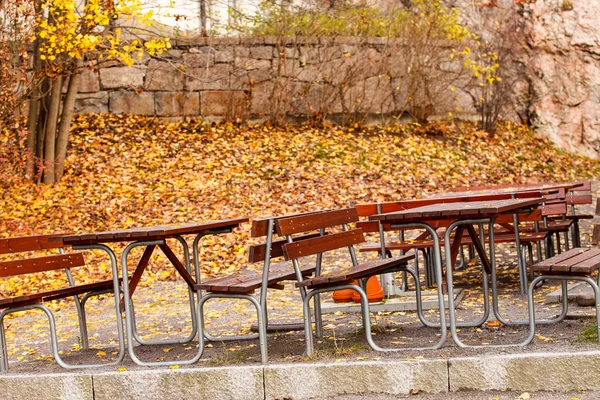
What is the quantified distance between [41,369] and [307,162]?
8689 mm

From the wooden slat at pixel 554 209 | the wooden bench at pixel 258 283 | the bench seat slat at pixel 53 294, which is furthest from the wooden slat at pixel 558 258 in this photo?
the bench seat slat at pixel 53 294

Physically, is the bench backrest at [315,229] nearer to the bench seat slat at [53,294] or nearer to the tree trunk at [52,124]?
the bench seat slat at [53,294]

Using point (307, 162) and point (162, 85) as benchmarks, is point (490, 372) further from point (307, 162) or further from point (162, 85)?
point (162, 85)

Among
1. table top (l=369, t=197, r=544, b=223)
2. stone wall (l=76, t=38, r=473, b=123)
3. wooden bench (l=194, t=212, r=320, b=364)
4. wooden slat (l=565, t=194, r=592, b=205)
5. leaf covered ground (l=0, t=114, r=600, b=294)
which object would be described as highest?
stone wall (l=76, t=38, r=473, b=123)

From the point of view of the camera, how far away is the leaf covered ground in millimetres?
11586

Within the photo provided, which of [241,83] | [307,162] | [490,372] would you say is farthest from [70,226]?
[490,372]

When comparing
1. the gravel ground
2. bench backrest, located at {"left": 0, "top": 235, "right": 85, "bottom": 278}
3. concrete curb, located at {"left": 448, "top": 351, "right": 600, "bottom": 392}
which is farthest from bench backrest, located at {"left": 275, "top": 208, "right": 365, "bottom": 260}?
bench backrest, located at {"left": 0, "top": 235, "right": 85, "bottom": 278}

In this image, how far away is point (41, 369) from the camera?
18.4 ft

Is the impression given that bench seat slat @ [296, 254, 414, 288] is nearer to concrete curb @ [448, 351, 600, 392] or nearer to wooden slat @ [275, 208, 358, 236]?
wooden slat @ [275, 208, 358, 236]

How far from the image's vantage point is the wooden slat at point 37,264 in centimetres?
556

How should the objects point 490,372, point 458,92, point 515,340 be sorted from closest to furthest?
point 490,372 < point 515,340 < point 458,92

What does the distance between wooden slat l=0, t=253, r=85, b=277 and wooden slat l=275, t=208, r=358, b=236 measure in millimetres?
1746

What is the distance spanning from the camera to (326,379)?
181 inches

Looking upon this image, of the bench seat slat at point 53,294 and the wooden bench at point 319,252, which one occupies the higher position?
the wooden bench at point 319,252
